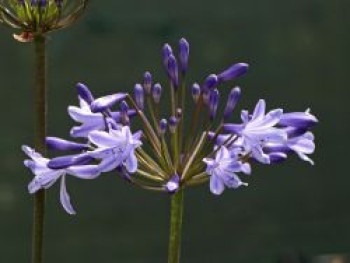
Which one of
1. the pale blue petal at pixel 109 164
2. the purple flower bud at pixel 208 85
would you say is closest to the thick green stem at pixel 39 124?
the pale blue petal at pixel 109 164

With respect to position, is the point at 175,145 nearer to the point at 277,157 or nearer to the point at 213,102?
the point at 213,102

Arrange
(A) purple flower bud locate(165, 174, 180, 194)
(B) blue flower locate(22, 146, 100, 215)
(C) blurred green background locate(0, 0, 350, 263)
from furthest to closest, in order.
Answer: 1. (C) blurred green background locate(0, 0, 350, 263)
2. (B) blue flower locate(22, 146, 100, 215)
3. (A) purple flower bud locate(165, 174, 180, 194)

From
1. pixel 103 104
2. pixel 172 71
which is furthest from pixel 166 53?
pixel 103 104

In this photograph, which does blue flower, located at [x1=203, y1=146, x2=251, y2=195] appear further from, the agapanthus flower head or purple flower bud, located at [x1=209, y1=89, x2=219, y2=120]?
the agapanthus flower head

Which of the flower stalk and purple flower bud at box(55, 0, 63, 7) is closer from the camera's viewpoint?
the flower stalk

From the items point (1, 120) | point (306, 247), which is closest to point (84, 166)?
point (1, 120)

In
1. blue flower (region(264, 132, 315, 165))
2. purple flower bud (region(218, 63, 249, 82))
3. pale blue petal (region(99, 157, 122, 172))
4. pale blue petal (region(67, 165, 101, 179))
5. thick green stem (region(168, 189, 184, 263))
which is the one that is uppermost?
purple flower bud (region(218, 63, 249, 82))

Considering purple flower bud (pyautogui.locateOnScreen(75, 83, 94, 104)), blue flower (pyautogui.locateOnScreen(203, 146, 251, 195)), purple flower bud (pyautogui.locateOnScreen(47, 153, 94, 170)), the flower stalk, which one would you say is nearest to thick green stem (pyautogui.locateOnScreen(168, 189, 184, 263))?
the flower stalk
